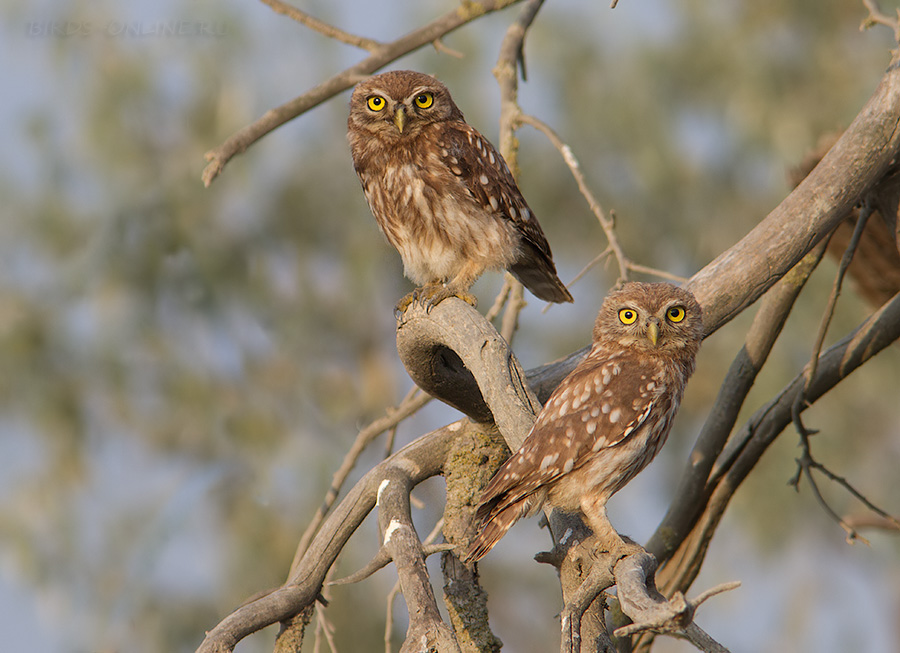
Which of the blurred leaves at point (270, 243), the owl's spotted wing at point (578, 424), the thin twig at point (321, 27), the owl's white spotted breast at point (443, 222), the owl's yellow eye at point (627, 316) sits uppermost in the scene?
the blurred leaves at point (270, 243)

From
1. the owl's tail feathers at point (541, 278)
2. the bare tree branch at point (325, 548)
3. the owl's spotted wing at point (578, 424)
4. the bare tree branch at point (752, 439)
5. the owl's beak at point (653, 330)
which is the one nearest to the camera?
the bare tree branch at point (325, 548)

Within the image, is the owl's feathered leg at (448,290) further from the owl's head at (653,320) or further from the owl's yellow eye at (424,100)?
the owl's yellow eye at (424,100)

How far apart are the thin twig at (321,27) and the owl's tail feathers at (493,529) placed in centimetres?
189

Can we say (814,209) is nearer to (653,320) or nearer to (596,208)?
(653,320)

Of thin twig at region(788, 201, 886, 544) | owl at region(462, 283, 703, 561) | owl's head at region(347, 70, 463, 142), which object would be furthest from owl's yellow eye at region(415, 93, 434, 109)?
thin twig at region(788, 201, 886, 544)

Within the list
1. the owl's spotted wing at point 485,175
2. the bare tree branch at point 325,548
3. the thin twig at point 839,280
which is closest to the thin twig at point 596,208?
the owl's spotted wing at point 485,175

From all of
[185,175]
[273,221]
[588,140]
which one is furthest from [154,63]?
[588,140]

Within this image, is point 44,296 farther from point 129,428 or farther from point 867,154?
point 867,154

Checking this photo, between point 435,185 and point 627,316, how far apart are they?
0.87 meters

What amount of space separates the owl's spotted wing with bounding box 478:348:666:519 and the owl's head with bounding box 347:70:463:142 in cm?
115

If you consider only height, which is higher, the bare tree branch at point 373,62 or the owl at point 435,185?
the bare tree branch at point 373,62

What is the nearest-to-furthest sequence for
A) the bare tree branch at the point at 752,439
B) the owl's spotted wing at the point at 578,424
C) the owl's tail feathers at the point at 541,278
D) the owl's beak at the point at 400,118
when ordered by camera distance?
1. the owl's spotted wing at the point at 578,424
2. the owl's beak at the point at 400,118
3. the bare tree branch at the point at 752,439
4. the owl's tail feathers at the point at 541,278

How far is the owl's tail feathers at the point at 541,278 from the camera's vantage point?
12.2 feet

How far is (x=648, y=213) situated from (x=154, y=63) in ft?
15.9
